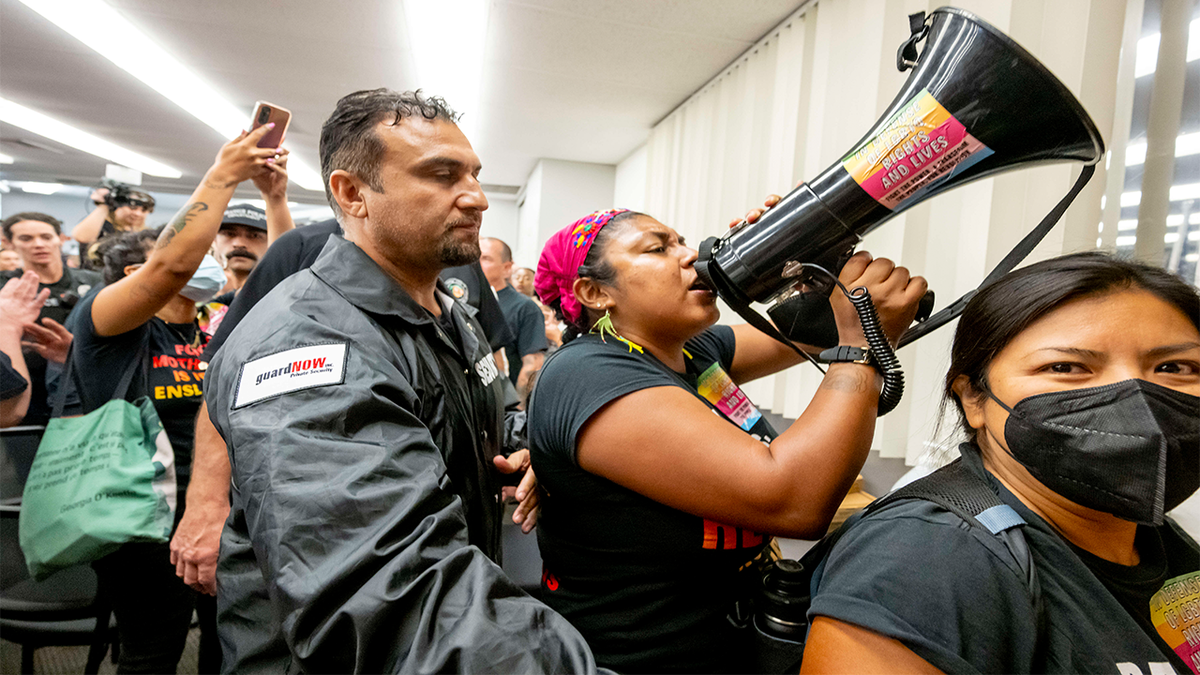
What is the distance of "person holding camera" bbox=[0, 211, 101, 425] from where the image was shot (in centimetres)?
200

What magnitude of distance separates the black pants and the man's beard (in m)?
1.26

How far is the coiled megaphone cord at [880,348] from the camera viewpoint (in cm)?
90

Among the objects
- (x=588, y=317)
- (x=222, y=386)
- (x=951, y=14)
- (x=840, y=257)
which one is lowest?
(x=222, y=386)

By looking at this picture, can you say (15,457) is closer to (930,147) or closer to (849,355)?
(849,355)

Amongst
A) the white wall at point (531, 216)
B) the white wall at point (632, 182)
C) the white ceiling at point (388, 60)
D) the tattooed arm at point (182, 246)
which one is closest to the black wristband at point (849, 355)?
the tattooed arm at point (182, 246)

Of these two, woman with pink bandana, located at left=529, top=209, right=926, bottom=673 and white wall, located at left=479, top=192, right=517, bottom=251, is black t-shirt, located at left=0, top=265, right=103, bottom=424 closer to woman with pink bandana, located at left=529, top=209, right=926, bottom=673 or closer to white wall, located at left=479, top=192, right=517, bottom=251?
woman with pink bandana, located at left=529, top=209, right=926, bottom=673

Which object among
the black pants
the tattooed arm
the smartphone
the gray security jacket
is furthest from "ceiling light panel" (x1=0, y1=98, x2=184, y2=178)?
the gray security jacket

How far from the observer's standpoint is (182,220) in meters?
1.56

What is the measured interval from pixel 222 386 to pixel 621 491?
62cm

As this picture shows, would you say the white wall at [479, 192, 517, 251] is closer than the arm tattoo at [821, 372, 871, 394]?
No

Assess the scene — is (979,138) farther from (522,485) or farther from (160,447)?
(160,447)

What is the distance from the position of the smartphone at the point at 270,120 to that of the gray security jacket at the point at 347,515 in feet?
2.75

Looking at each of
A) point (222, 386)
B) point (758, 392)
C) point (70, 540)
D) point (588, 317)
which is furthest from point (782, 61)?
point (70, 540)

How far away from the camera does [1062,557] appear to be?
756mm
